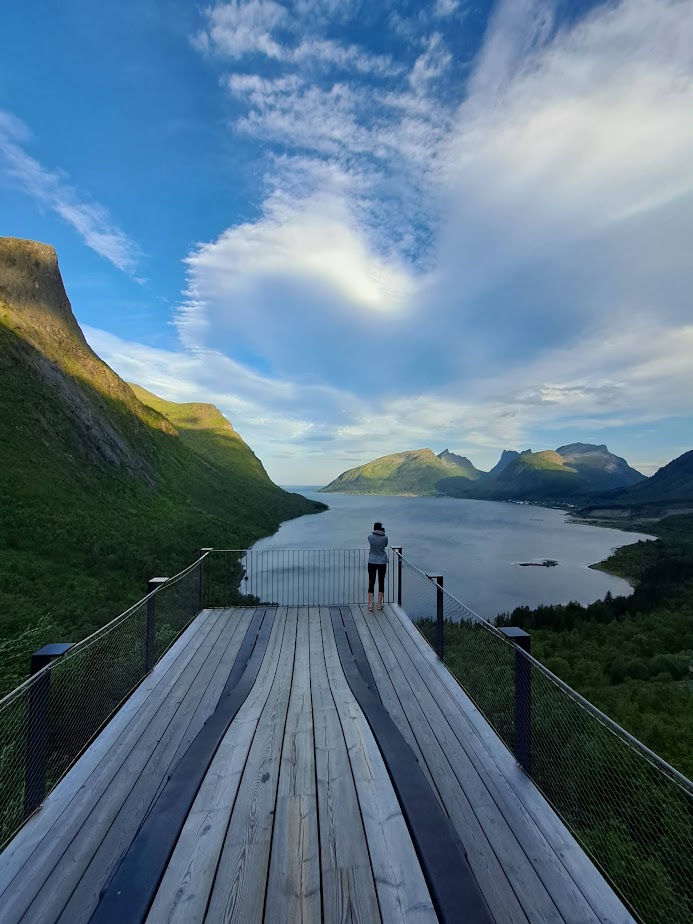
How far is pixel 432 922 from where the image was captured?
224 centimetres

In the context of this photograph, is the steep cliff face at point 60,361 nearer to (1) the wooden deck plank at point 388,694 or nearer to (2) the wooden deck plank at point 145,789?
(2) the wooden deck plank at point 145,789

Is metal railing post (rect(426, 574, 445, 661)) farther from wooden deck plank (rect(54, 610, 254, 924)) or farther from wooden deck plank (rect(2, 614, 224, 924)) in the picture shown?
wooden deck plank (rect(2, 614, 224, 924))

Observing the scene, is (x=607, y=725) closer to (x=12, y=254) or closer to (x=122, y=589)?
(x=122, y=589)

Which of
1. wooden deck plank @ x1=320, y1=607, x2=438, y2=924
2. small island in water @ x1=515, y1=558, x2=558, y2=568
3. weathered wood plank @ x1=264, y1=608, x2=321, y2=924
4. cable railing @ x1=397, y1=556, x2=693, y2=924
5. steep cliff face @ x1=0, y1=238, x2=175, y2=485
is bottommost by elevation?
small island in water @ x1=515, y1=558, x2=558, y2=568

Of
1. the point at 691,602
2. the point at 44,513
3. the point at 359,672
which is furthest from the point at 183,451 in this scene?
the point at 359,672

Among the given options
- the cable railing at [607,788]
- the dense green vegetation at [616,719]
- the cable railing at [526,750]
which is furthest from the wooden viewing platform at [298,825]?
the dense green vegetation at [616,719]

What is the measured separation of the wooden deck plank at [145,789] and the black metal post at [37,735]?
28.7 inches

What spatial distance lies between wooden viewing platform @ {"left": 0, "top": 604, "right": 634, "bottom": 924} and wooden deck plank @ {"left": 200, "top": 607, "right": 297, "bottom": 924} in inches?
0.4

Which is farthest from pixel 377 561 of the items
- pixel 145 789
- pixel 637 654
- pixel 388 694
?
pixel 637 654

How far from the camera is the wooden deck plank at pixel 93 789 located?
2834 millimetres

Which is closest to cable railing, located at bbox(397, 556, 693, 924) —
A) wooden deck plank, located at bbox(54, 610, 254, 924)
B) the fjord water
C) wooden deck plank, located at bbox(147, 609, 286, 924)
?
wooden deck plank, located at bbox(147, 609, 286, 924)

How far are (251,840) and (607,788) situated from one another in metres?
8.56

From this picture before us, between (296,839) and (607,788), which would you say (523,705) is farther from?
(607,788)

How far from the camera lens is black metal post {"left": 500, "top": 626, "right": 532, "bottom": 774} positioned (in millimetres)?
4289
